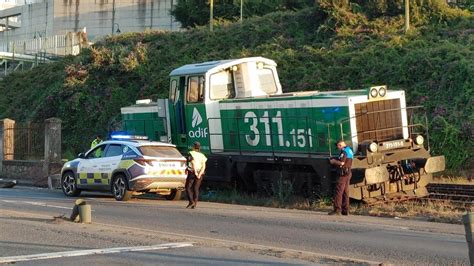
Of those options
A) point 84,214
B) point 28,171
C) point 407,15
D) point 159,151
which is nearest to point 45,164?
point 28,171

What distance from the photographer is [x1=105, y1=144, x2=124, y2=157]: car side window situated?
17688 mm

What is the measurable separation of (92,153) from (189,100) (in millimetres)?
3263

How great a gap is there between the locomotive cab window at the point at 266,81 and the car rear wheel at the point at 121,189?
5203 mm

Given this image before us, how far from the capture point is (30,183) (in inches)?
1027

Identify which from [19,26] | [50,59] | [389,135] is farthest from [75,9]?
[389,135]

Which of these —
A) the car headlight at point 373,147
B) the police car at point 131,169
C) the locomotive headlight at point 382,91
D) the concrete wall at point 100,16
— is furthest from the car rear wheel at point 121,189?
the concrete wall at point 100,16

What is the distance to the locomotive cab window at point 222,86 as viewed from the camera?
18720 mm

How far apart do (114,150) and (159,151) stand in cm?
138

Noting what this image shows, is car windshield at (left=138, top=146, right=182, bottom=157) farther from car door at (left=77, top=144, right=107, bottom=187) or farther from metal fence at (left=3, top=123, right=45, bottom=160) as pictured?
metal fence at (left=3, top=123, right=45, bottom=160)

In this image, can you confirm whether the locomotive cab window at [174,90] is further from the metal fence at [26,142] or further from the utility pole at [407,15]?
the utility pole at [407,15]

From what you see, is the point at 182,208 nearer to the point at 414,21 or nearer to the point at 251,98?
the point at 251,98

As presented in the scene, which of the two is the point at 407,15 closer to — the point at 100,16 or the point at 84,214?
the point at 84,214

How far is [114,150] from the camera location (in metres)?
17.9

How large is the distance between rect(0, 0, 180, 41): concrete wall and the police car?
4371 cm
